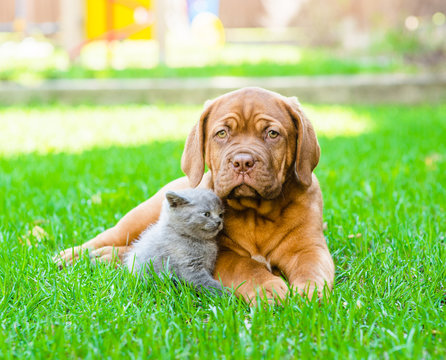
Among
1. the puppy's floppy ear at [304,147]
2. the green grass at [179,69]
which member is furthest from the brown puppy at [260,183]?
the green grass at [179,69]

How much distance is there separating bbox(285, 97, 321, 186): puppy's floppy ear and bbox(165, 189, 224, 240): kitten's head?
553mm

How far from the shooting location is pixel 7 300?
10.1 feet

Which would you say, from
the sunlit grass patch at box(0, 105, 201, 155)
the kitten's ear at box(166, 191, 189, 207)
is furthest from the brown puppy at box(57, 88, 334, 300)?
the sunlit grass patch at box(0, 105, 201, 155)

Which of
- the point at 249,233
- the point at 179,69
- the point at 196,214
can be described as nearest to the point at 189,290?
the point at 196,214

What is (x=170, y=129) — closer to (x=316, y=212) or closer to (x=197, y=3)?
(x=316, y=212)

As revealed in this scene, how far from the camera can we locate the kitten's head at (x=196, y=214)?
347 cm

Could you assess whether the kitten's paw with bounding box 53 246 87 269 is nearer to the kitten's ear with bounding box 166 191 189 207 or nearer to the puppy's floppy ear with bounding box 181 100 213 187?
the kitten's ear with bounding box 166 191 189 207

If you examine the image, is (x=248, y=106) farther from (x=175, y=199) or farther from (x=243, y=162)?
(x=175, y=199)

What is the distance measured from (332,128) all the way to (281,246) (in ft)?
18.9

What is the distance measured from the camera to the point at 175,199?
350 cm

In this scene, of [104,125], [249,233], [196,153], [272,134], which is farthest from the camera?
[104,125]

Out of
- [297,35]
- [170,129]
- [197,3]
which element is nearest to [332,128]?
[170,129]

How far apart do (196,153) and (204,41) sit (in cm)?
2259

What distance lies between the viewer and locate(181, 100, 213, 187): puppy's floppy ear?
12.7ft
